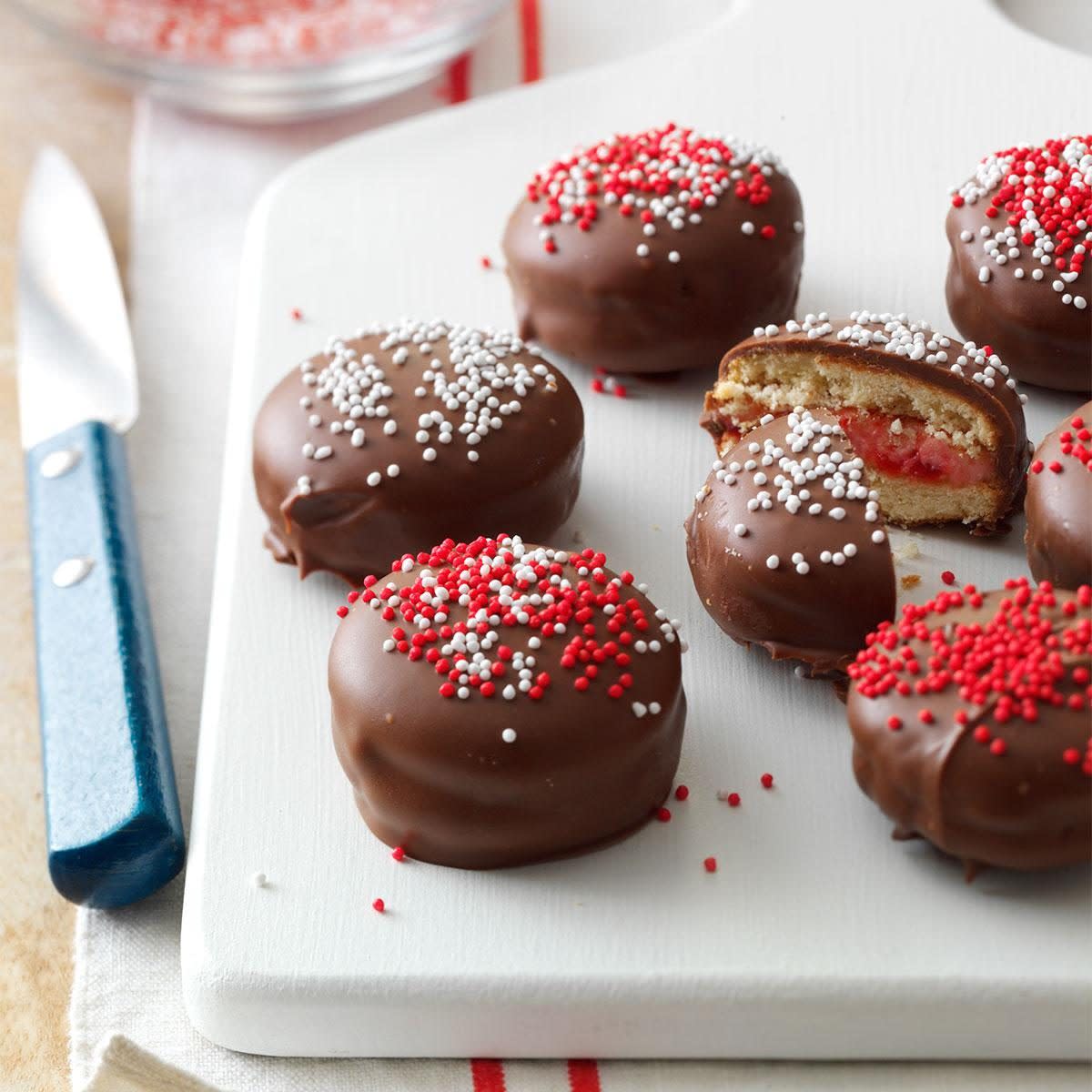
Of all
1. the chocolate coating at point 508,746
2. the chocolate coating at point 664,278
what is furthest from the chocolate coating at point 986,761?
the chocolate coating at point 664,278

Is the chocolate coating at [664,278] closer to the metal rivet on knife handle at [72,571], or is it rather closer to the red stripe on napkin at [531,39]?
the metal rivet on knife handle at [72,571]

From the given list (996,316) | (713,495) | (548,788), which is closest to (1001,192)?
(996,316)

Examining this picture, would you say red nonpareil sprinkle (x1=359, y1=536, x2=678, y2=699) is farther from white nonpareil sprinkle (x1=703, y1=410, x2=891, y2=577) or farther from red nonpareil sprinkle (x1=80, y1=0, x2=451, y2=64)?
red nonpareil sprinkle (x1=80, y1=0, x2=451, y2=64)

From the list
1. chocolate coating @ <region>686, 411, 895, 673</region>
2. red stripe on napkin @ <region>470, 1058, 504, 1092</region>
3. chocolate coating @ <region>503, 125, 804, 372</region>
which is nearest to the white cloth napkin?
red stripe on napkin @ <region>470, 1058, 504, 1092</region>

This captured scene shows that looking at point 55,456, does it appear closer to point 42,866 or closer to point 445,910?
point 42,866

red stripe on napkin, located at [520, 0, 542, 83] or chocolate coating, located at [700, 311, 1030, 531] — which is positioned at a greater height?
chocolate coating, located at [700, 311, 1030, 531]

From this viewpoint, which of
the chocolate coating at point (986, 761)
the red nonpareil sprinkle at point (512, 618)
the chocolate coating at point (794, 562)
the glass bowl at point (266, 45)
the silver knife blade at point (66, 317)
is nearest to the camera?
the chocolate coating at point (986, 761)
